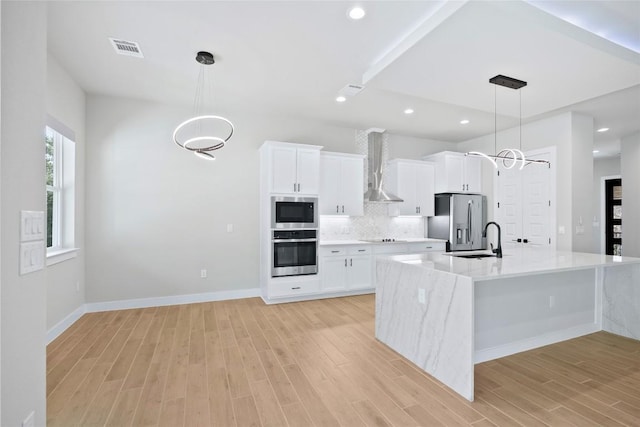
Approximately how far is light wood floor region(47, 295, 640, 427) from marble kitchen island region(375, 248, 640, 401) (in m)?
0.14

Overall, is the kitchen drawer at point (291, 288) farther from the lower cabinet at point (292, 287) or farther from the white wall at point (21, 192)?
the white wall at point (21, 192)

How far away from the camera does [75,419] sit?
201 cm

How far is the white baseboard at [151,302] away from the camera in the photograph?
3766 millimetres

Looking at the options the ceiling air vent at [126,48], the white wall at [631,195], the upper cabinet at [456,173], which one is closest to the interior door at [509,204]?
the upper cabinet at [456,173]

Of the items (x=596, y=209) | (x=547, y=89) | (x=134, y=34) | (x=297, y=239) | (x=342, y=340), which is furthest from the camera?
(x=596, y=209)

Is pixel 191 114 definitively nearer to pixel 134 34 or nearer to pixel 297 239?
pixel 134 34

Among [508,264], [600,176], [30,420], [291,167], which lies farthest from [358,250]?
[600,176]

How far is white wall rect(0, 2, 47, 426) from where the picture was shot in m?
1.04

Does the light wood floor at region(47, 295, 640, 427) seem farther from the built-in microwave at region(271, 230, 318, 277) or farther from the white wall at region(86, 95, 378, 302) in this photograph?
the built-in microwave at region(271, 230, 318, 277)

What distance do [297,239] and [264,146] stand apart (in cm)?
153

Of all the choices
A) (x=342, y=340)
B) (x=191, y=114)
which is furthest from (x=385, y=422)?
(x=191, y=114)

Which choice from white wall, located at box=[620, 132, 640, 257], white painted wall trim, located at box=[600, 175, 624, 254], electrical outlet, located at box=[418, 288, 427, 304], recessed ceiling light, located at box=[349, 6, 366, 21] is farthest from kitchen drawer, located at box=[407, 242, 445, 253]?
white painted wall trim, located at box=[600, 175, 624, 254]

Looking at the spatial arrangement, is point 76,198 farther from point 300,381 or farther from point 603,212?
point 603,212

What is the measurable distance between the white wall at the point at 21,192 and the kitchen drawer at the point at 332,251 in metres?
3.82
